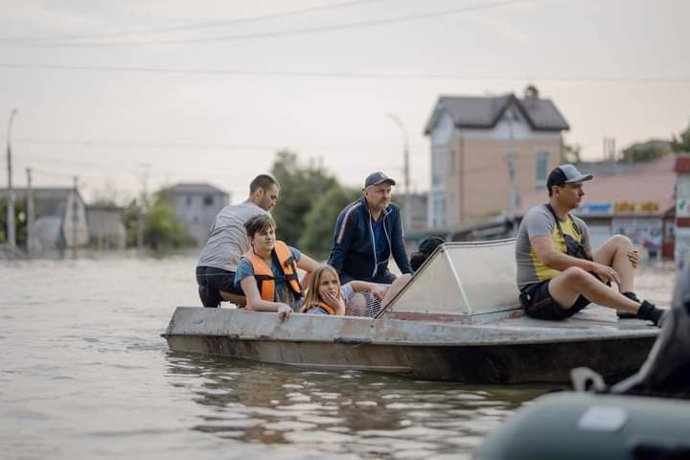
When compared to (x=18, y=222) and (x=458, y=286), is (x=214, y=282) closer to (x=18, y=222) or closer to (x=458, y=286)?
(x=458, y=286)

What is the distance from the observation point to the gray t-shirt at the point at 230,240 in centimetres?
1252

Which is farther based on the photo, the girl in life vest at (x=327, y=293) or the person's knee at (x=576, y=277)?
the girl in life vest at (x=327, y=293)

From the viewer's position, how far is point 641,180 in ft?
223

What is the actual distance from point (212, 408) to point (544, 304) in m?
2.83

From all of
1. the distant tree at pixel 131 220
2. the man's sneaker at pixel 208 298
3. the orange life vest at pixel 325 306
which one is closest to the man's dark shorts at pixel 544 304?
the orange life vest at pixel 325 306

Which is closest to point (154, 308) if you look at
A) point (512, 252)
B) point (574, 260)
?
point (512, 252)

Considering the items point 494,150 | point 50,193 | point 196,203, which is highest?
point 494,150

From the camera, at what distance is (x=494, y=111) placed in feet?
257

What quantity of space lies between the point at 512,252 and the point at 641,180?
5895cm

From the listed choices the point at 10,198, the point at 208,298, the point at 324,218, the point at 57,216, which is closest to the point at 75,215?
the point at 57,216

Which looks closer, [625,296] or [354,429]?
[354,429]

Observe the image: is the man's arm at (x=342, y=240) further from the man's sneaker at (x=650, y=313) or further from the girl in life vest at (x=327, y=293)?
the man's sneaker at (x=650, y=313)

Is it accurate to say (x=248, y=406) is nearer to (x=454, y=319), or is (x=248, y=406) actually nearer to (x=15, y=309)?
(x=454, y=319)

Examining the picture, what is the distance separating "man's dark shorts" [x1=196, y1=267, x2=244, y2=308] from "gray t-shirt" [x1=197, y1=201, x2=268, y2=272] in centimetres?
5
